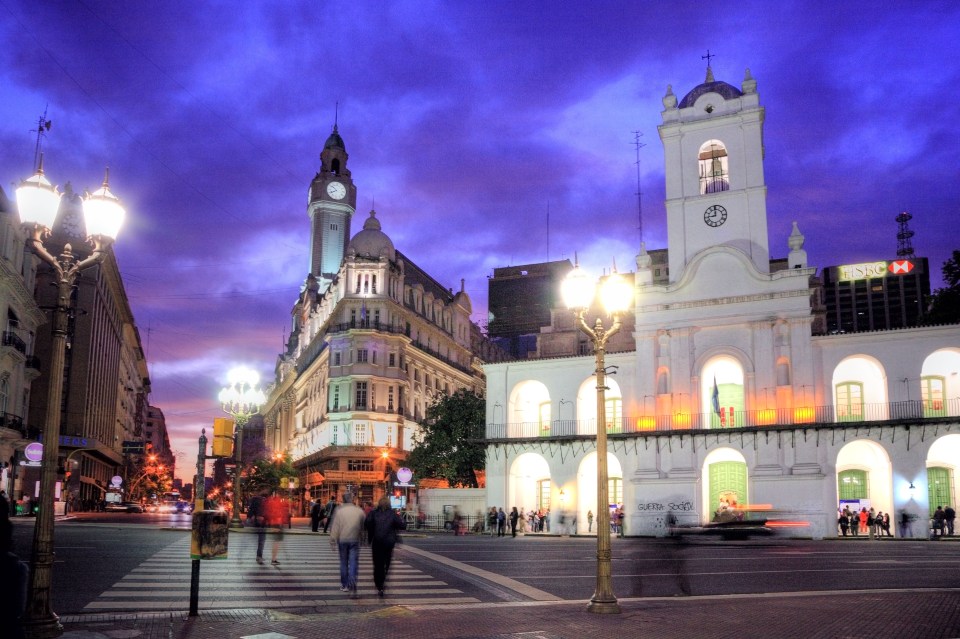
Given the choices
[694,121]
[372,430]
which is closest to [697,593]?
[694,121]

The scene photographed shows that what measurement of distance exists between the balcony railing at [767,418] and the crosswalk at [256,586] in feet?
81.0

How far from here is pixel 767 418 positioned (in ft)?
136

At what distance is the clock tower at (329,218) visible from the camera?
312ft

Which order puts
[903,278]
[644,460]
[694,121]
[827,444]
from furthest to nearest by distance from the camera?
[903,278] < [694,121] < [644,460] < [827,444]

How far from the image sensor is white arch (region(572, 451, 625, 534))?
151ft

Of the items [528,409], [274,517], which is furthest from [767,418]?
[274,517]

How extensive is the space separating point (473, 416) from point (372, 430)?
1552 cm

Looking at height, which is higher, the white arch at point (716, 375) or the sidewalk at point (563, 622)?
the white arch at point (716, 375)

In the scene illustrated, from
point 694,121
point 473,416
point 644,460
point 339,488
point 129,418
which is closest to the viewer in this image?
point 644,460

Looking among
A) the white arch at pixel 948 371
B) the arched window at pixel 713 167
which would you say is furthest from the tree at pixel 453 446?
the white arch at pixel 948 371

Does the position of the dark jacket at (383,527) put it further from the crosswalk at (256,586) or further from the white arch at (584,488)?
the white arch at (584,488)

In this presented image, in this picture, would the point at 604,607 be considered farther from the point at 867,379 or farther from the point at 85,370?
the point at 85,370

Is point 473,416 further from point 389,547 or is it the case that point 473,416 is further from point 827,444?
point 389,547

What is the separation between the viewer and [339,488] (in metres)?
67.8
